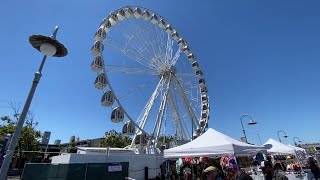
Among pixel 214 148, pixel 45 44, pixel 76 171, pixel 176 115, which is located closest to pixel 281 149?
pixel 176 115

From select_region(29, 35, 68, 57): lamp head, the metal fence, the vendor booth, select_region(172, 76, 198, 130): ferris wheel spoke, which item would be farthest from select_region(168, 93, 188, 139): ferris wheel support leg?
select_region(29, 35, 68, 57): lamp head

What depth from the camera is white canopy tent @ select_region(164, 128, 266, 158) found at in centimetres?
889

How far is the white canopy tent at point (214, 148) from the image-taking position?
29.2 ft

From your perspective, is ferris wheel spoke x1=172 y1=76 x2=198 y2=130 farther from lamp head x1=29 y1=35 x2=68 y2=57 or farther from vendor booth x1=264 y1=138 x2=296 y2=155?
lamp head x1=29 y1=35 x2=68 y2=57

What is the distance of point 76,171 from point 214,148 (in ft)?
20.5

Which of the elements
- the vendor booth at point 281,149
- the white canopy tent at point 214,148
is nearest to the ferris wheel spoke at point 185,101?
the vendor booth at point 281,149

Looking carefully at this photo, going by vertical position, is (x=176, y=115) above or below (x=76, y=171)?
above

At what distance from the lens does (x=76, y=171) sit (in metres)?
10.7

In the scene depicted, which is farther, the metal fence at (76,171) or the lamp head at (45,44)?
the metal fence at (76,171)

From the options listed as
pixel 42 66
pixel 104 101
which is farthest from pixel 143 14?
pixel 42 66

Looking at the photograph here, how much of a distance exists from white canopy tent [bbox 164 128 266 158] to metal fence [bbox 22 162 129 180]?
307cm

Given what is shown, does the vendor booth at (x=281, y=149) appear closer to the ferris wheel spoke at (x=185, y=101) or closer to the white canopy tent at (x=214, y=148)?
the ferris wheel spoke at (x=185, y=101)

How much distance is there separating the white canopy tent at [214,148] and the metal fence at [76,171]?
3068mm

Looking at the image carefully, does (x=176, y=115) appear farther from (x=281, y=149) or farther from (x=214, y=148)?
(x=214, y=148)
